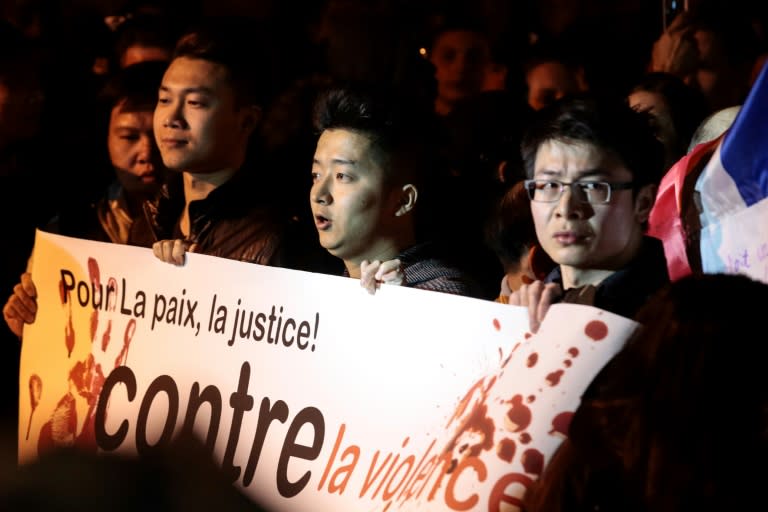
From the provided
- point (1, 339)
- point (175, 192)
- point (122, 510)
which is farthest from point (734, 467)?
point (1, 339)

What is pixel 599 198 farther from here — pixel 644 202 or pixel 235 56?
pixel 235 56

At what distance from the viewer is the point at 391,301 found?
319 cm

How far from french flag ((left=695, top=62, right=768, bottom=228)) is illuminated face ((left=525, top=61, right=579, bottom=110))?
2.99 m

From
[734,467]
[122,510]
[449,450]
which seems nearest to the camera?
[122,510]

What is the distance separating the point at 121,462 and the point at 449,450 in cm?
159

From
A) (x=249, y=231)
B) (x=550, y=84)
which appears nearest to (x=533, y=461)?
(x=249, y=231)

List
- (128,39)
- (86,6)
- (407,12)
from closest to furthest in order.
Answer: (128,39) → (407,12) → (86,6)

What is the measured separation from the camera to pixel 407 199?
384cm

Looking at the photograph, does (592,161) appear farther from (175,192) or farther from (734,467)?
(175,192)

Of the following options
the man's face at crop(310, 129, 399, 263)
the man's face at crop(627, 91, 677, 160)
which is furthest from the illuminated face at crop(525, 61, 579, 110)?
the man's face at crop(310, 129, 399, 263)

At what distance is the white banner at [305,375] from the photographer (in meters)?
2.65

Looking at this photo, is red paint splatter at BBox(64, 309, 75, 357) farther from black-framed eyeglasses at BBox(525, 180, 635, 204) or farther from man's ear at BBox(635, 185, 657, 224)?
man's ear at BBox(635, 185, 657, 224)

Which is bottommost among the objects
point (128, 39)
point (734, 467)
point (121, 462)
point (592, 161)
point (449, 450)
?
point (449, 450)

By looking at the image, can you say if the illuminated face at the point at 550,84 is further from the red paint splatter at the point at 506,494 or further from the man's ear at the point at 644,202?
the red paint splatter at the point at 506,494
